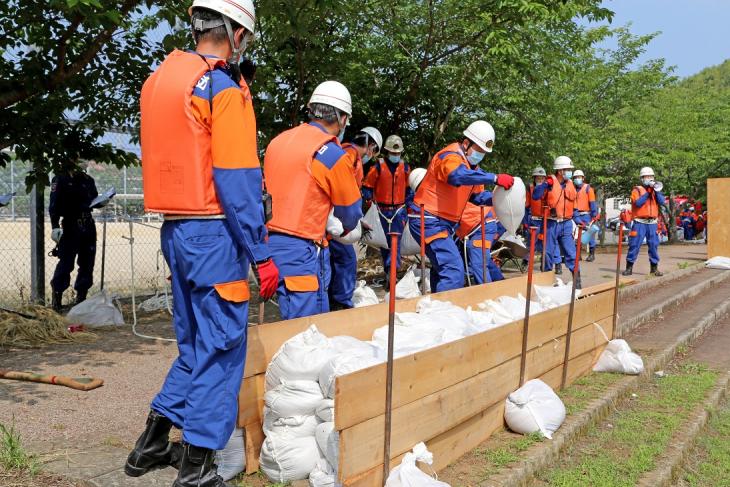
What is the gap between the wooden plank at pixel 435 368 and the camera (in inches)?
110

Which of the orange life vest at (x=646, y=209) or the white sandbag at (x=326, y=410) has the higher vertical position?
the orange life vest at (x=646, y=209)

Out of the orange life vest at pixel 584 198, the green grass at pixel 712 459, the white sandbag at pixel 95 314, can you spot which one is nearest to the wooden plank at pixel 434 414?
the green grass at pixel 712 459

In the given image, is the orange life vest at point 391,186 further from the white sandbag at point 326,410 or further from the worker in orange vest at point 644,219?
the white sandbag at point 326,410

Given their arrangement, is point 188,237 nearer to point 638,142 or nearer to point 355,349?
point 355,349

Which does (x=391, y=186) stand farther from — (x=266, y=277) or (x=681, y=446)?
(x=266, y=277)

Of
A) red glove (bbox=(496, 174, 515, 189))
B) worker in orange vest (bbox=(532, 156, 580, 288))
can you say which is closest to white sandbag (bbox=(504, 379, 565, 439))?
red glove (bbox=(496, 174, 515, 189))

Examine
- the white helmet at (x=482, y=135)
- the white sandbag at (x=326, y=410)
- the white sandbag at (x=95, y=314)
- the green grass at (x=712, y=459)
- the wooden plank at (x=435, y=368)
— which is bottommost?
the green grass at (x=712, y=459)

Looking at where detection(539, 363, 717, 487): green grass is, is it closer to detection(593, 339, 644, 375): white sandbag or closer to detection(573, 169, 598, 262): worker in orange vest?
detection(593, 339, 644, 375): white sandbag

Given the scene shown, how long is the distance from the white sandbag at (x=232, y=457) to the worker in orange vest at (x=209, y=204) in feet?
0.88

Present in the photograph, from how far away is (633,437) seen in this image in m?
4.52

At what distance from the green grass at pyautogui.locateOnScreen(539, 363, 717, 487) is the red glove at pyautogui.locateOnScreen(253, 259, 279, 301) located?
6.28 feet

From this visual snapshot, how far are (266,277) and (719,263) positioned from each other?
14555 mm

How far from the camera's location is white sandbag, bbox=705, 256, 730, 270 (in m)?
14.9

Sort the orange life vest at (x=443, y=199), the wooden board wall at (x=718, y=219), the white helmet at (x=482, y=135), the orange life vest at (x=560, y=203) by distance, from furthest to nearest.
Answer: the wooden board wall at (x=718, y=219)
the orange life vest at (x=560, y=203)
the orange life vest at (x=443, y=199)
the white helmet at (x=482, y=135)
